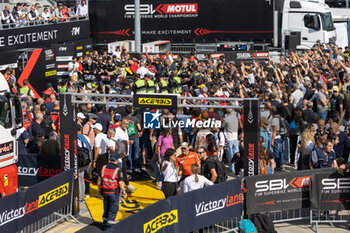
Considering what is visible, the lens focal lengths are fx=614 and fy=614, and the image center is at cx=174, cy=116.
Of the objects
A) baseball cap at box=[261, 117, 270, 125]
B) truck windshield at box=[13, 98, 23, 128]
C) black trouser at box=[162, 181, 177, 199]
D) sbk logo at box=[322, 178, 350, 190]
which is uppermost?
truck windshield at box=[13, 98, 23, 128]

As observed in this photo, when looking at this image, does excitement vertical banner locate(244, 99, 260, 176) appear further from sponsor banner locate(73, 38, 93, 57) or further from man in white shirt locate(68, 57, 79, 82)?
sponsor banner locate(73, 38, 93, 57)

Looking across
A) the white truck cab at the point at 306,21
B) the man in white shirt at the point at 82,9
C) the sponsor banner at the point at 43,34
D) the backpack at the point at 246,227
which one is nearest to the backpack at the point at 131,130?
the backpack at the point at 246,227

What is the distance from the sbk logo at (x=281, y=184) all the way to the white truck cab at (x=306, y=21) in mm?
22386

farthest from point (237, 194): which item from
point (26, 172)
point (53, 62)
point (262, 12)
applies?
point (262, 12)

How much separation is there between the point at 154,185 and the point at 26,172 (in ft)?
11.0

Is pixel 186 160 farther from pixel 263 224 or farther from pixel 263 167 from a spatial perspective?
pixel 263 224

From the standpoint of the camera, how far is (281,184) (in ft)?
40.4

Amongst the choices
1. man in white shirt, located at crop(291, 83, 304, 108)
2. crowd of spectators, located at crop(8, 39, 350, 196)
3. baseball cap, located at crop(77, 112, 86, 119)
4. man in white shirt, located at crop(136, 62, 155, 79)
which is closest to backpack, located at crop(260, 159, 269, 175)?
crowd of spectators, located at crop(8, 39, 350, 196)

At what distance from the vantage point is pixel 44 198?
39.7 ft

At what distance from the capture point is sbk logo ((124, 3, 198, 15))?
33438 millimetres

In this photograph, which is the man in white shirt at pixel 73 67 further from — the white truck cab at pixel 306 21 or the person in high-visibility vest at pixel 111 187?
the person in high-visibility vest at pixel 111 187

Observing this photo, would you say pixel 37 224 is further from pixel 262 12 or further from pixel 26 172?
pixel 262 12

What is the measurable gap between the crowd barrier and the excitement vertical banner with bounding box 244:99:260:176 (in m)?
0.30

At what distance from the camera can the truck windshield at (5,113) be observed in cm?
1354
